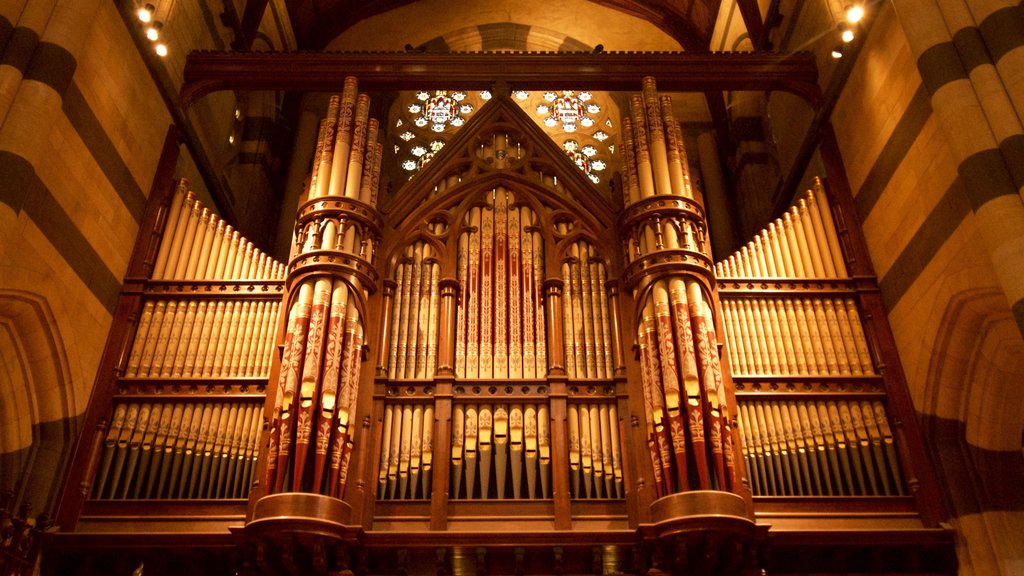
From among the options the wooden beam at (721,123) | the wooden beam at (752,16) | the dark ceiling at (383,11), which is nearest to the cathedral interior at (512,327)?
the wooden beam at (752,16)

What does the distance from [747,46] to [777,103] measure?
6.81 ft

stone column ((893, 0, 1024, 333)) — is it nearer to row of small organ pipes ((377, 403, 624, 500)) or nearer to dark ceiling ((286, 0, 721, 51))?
row of small organ pipes ((377, 403, 624, 500))

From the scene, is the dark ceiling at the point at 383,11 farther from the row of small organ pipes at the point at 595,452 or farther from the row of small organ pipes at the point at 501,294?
the row of small organ pipes at the point at 595,452

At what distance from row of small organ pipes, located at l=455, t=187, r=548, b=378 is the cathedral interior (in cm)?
5

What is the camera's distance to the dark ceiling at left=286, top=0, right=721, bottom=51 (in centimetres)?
2002

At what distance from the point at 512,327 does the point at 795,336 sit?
3706 millimetres

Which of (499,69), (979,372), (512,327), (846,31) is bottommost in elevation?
(979,372)

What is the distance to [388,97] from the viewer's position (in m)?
19.8

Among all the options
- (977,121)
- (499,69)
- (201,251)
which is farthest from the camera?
(499,69)

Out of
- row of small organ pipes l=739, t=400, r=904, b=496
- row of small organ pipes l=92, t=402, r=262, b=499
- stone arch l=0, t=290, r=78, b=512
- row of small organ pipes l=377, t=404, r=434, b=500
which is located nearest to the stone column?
row of small organ pipes l=739, t=400, r=904, b=496

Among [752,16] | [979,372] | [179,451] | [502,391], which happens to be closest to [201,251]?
[179,451]

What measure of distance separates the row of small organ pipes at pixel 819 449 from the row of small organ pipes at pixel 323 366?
478cm

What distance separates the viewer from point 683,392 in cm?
1027

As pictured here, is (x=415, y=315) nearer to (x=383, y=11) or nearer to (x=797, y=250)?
(x=797, y=250)
